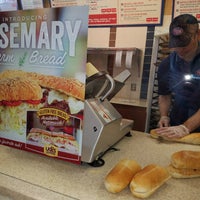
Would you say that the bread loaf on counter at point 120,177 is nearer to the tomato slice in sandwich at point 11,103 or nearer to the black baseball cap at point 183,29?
the tomato slice in sandwich at point 11,103

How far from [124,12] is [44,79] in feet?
7.41

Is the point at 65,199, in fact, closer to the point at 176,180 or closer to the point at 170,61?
the point at 176,180

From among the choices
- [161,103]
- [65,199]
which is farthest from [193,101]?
[65,199]

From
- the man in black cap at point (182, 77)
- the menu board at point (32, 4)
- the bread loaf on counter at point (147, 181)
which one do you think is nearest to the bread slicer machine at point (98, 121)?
the bread loaf on counter at point (147, 181)

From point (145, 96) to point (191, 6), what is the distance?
1095 millimetres

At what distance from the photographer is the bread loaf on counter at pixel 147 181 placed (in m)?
0.55

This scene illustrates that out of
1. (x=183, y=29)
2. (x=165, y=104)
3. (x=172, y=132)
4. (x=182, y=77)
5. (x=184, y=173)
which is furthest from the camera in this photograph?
(x=165, y=104)

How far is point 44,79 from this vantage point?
66 centimetres

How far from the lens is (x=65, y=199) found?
0.54 m

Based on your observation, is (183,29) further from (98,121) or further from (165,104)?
(98,121)

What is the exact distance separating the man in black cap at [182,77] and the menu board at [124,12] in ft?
3.32

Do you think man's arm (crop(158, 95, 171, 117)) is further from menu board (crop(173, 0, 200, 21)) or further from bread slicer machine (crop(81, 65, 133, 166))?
menu board (crop(173, 0, 200, 21))

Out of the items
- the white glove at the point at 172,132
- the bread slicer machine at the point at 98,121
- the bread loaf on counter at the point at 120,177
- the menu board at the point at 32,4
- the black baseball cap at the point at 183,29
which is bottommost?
the white glove at the point at 172,132

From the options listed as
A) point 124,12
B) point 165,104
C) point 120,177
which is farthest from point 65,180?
point 124,12
